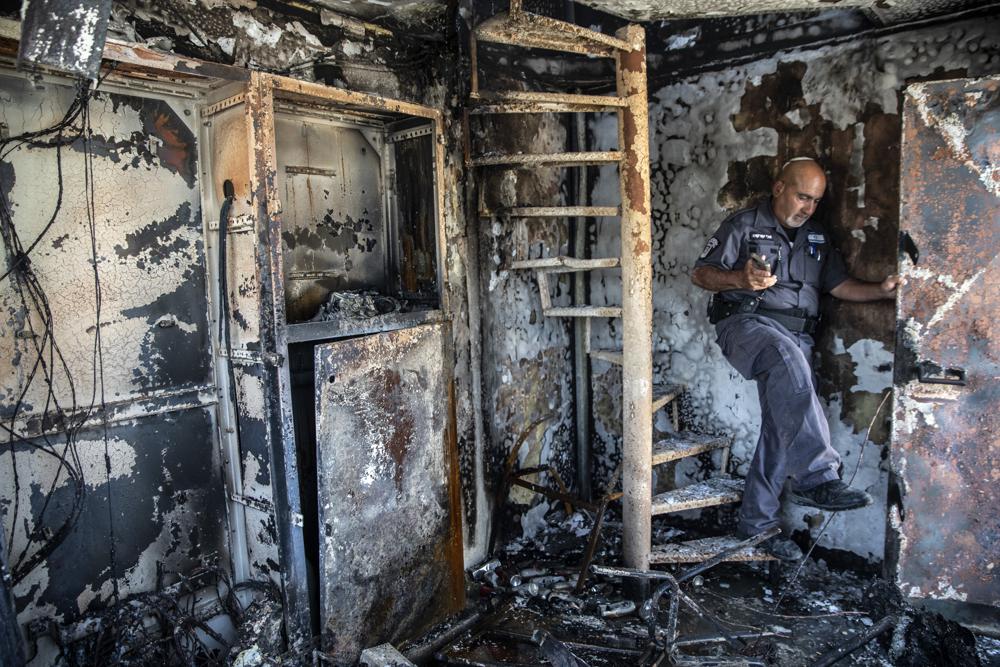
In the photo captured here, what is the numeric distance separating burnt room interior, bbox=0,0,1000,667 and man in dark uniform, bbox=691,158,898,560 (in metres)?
0.14

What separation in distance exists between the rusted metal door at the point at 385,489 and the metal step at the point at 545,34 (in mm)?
1277

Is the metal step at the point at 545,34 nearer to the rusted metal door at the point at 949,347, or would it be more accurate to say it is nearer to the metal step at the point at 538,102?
the metal step at the point at 538,102

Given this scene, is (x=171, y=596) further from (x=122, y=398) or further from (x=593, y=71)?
(x=593, y=71)

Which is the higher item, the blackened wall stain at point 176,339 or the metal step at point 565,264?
the metal step at point 565,264

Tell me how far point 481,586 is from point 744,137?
2770 mm

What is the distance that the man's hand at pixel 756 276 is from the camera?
287cm

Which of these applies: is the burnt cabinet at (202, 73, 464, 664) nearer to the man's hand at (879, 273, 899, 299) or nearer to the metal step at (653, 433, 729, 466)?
the metal step at (653, 433, 729, 466)

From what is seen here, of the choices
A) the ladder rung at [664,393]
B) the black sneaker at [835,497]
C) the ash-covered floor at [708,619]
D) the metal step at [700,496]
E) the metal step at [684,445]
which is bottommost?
the ash-covered floor at [708,619]

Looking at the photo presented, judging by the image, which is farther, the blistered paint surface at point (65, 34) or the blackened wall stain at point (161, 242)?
the blackened wall stain at point (161, 242)

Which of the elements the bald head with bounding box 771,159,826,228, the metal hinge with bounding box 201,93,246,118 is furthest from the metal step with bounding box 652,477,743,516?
the metal hinge with bounding box 201,93,246,118

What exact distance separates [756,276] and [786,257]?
39 cm

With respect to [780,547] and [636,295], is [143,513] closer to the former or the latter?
[636,295]

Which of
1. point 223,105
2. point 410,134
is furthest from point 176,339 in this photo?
point 410,134

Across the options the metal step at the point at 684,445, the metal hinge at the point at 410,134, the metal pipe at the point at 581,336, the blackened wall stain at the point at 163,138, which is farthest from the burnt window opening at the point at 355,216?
the metal step at the point at 684,445
